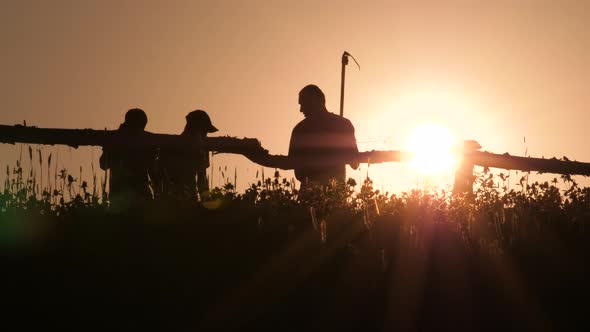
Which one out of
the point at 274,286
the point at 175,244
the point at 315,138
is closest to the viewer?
the point at 274,286

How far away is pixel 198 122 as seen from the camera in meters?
11.6

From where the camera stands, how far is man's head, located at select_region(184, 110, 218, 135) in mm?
11609

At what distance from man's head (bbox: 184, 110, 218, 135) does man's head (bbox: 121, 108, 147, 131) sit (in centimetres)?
65

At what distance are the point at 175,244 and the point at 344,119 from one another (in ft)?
15.8

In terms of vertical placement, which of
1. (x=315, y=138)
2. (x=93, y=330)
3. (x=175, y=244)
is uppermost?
(x=315, y=138)

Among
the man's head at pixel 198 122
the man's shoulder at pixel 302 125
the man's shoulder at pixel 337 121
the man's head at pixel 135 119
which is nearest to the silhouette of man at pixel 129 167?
the man's head at pixel 135 119

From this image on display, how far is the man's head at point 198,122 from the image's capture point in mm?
11609

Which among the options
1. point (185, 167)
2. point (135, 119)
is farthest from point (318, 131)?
point (135, 119)

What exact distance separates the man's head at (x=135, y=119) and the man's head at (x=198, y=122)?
2.12ft

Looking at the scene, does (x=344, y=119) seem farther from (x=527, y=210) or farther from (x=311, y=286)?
(x=311, y=286)

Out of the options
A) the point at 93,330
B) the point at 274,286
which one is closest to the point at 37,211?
the point at 93,330

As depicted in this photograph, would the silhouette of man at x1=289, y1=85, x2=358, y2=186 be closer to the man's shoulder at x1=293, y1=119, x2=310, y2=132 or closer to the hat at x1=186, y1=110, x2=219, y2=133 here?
the man's shoulder at x1=293, y1=119, x2=310, y2=132

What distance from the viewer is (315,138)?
11.1m

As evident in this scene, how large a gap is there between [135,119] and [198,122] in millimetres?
842
